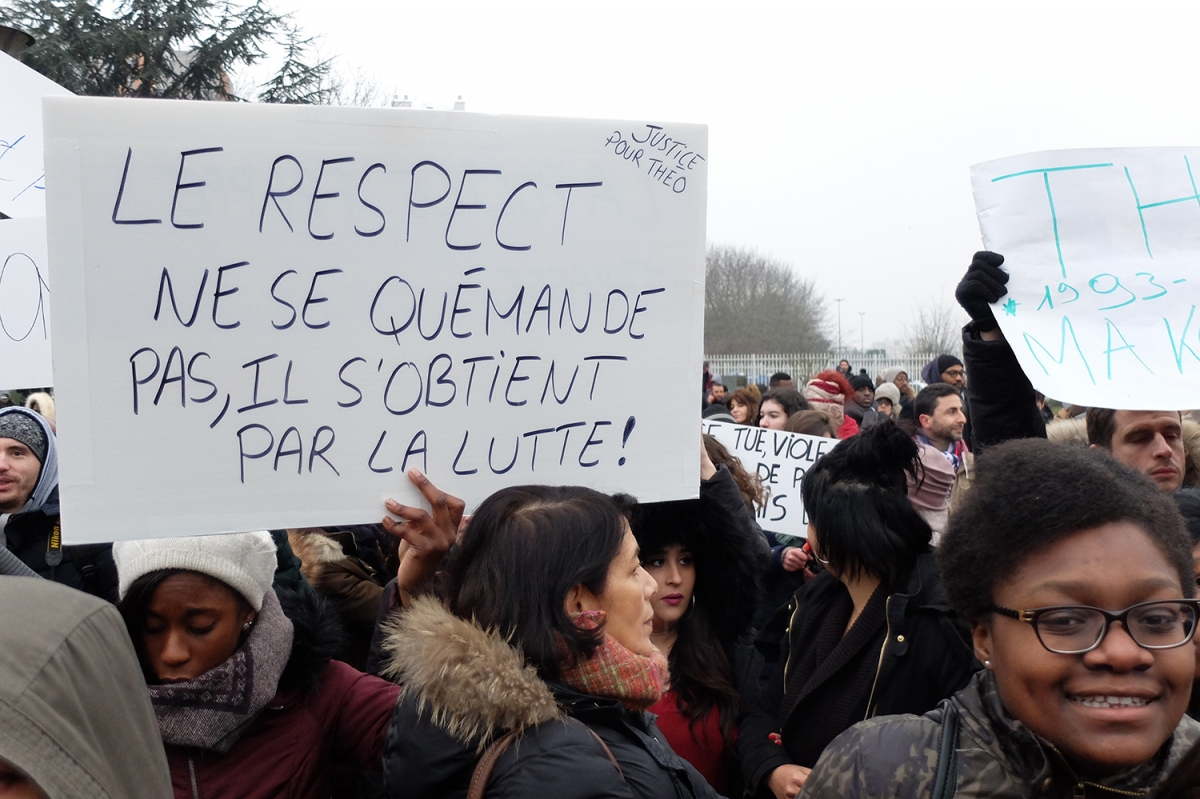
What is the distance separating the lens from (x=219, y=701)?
2.14 m

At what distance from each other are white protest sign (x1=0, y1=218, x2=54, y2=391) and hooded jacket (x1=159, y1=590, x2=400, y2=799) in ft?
3.82

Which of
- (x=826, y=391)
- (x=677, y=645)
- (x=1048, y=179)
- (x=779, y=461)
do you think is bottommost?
(x=677, y=645)

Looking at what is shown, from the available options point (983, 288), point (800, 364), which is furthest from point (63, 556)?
point (800, 364)

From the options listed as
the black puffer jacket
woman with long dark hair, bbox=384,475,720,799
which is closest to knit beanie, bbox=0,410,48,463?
woman with long dark hair, bbox=384,475,720,799

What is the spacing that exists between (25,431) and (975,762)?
12.7 ft

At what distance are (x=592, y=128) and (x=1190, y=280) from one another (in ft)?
5.10

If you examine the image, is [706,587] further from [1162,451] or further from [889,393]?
[889,393]

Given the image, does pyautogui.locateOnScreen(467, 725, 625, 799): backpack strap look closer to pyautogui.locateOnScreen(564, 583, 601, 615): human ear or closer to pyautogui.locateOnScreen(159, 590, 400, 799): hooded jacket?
pyautogui.locateOnScreen(564, 583, 601, 615): human ear

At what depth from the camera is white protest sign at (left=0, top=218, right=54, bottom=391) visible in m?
2.93

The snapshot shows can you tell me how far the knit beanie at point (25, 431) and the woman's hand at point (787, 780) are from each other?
10.3 feet

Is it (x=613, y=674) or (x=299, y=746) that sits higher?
(x=613, y=674)

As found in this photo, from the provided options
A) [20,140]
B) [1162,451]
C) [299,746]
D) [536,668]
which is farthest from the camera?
[20,140]

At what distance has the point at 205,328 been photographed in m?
2.04

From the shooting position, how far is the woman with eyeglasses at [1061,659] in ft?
4.69
